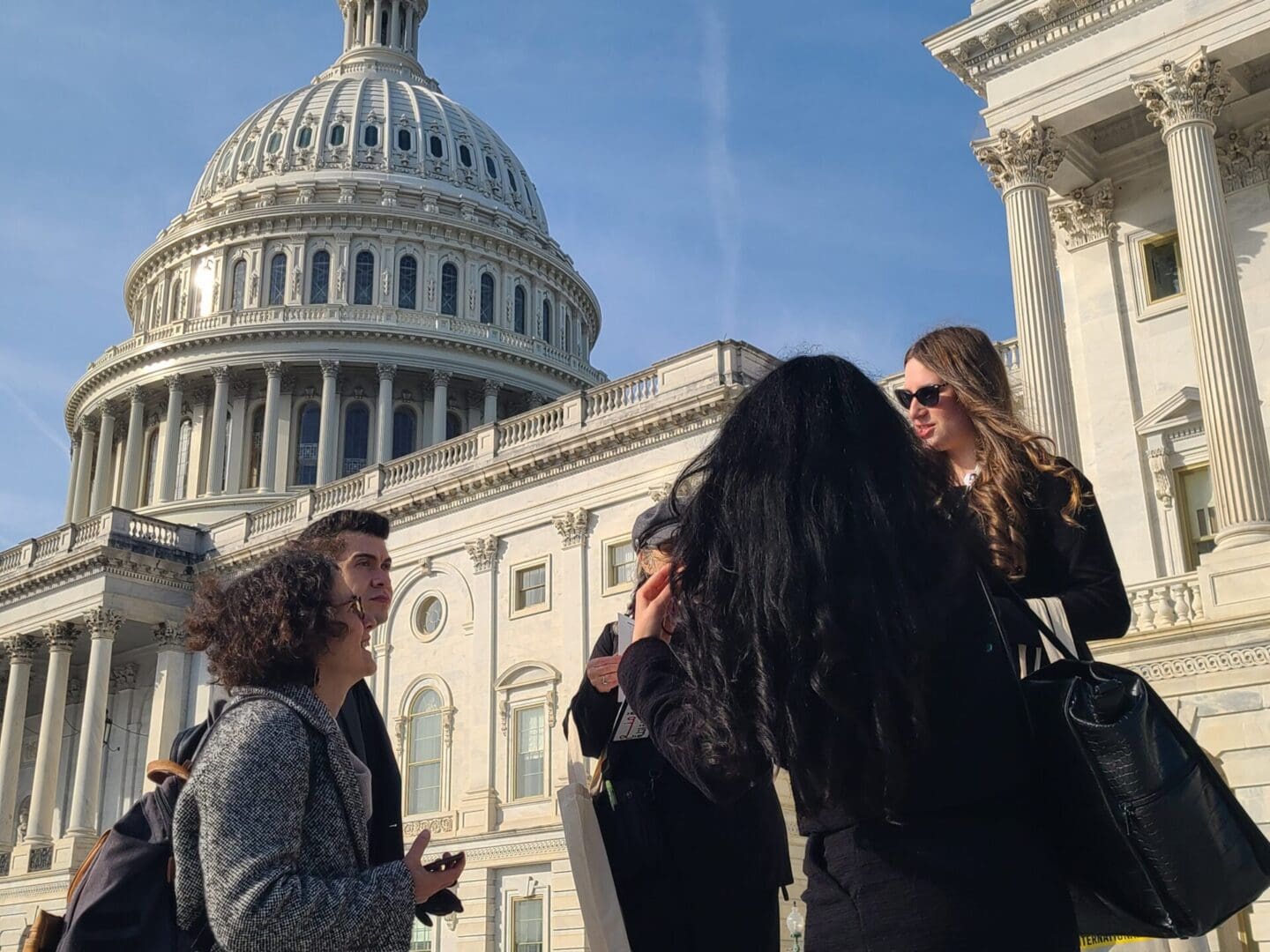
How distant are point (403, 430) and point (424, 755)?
29411 mm

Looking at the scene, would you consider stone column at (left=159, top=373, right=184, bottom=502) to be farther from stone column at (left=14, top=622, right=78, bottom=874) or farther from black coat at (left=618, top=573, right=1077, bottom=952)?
black coat at (left=618, top=573, right=1077, bottom=952)

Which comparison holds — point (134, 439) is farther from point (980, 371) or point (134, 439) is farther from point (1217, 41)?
point (980, 371)

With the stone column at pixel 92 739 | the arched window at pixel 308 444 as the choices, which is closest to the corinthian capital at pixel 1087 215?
the stone column at pixel 92 739

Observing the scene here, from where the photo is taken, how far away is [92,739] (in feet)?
138

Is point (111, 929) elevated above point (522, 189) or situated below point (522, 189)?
below

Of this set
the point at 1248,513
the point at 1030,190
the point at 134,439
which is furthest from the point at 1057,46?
the point at 134,439

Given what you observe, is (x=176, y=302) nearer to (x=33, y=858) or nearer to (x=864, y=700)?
(x=33, y=858)

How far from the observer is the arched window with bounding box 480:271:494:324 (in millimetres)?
68188

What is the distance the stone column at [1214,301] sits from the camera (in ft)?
61.0

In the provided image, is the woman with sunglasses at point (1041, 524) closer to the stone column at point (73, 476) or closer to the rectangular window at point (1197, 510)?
the rectangular window at point (1197, 510)

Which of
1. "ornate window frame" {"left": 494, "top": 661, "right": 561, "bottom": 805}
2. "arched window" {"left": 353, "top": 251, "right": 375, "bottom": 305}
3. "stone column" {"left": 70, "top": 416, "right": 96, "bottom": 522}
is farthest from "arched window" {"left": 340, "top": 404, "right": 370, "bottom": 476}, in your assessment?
"ornate window frame" {"left": 494, "top": 661, "right": 561, "bottom": 805}

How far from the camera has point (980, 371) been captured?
436 centimetres

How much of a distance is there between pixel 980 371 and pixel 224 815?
8.79 ft

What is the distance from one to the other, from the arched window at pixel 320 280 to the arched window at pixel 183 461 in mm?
8711
